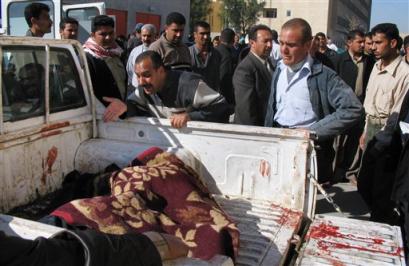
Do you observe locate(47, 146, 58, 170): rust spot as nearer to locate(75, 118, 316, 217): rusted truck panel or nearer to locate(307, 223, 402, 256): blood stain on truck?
locate(75, 118, 316, 217): rusted truck panel

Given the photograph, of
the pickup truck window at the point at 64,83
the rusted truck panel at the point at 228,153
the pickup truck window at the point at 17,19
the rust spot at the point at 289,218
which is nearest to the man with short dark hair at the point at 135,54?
the pickup truck window at the point at 17,19

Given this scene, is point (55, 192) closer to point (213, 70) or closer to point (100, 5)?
point (213, 70)

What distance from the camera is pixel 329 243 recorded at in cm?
249

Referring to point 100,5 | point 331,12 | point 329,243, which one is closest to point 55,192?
point 329,243

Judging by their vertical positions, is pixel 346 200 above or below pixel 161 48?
below

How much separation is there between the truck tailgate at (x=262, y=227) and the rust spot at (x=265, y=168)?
0.19 metres

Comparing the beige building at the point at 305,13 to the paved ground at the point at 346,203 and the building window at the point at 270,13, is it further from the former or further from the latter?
the paved ground at the point at 346,203

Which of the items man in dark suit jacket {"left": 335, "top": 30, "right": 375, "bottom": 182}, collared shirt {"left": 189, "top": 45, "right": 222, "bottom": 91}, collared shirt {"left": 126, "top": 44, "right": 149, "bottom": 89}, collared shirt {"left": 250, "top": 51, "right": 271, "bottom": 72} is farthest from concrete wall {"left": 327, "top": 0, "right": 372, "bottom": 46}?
collared shirt {"left": 250, "top": 51, "right": 271, "bottom": 72}

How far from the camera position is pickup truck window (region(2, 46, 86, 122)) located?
287cm

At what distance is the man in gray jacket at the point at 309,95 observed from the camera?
131 inches

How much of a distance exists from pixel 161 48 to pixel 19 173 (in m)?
2.75

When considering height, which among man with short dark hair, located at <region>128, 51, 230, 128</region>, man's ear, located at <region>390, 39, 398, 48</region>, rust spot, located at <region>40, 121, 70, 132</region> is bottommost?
rust spot, located at <region>40, 121, 70, 132</region>

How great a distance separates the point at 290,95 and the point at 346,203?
2.29 meters

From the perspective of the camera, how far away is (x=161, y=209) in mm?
2752
